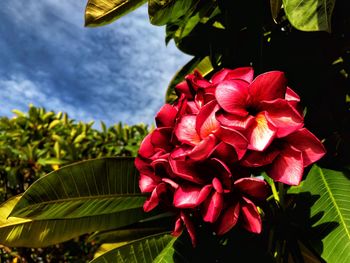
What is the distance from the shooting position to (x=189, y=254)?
1.02 meters

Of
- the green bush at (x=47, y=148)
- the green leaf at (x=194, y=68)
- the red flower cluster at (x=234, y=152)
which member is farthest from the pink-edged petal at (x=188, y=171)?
the green bush at (x=47, y=148)

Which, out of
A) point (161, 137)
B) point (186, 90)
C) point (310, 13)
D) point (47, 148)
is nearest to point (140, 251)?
point (161, 137)

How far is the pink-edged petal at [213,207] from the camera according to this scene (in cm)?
79

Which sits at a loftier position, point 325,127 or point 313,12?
point 313,12

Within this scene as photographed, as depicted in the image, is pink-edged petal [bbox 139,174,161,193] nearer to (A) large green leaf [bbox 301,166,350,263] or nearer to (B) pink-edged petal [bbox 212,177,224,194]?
(B) pink-edged petal [bbox 212,177,224,194]

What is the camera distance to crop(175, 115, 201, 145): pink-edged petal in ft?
2.78

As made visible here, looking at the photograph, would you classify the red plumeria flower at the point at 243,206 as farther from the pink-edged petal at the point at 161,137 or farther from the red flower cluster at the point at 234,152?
the pink-edged petal at the point at 161,137

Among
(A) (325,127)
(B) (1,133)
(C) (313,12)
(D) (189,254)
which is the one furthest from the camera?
(B) (1,133)

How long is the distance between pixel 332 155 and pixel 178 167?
0.51 m

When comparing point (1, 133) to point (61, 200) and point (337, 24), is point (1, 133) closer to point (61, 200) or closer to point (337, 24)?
point (61, 200)

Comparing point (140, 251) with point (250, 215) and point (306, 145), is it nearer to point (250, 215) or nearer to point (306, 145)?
point (250, 215)

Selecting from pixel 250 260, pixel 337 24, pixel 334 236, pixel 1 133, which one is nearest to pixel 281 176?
pixel 334 236

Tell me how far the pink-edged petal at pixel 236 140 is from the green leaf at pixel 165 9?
410 millimetres

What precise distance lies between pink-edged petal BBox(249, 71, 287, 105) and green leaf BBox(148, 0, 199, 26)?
1.12 feet
